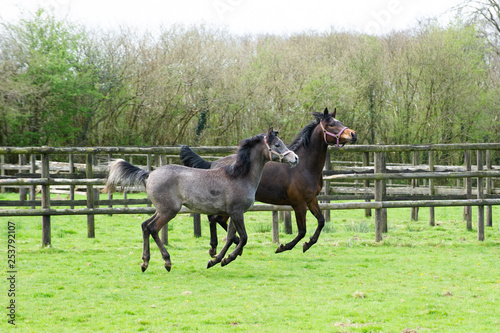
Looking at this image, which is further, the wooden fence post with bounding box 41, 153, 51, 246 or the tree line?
the tree line

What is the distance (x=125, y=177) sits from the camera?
6887 mm

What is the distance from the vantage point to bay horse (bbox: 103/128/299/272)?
665cm

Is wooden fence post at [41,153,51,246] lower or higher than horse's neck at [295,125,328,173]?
lower

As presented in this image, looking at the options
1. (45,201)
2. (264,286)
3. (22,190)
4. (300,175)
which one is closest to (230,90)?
(22,190)

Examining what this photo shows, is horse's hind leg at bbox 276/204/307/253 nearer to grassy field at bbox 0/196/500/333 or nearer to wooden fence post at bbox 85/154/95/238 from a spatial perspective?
grassy field at bbox 0/196/500/333

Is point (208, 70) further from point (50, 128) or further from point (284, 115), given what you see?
point (50, 128)

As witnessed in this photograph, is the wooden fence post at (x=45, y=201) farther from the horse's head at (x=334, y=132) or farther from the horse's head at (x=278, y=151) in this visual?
the horse's head at (x=334, y=132)

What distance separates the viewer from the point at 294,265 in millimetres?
7383

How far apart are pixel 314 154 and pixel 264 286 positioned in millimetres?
2361

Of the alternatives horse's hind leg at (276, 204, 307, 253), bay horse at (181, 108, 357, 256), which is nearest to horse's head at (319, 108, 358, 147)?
bay horse at (181, 108, 357, 256)

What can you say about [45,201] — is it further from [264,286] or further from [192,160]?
[264,286]

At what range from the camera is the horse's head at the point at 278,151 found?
6652mm

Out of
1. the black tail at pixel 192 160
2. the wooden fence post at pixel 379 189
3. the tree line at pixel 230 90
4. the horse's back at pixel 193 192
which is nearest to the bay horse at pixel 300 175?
the black tail at pixel 192 160

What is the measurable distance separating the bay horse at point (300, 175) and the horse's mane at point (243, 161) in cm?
66
